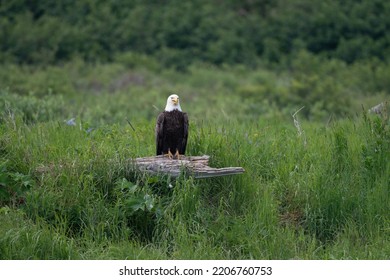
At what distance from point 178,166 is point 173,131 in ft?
1.49

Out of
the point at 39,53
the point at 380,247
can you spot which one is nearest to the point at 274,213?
the point at 380,247

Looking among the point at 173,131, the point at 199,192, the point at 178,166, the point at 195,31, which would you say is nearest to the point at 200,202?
the point at 199,192

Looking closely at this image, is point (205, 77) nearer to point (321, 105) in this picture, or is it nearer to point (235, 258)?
point (321, 105)

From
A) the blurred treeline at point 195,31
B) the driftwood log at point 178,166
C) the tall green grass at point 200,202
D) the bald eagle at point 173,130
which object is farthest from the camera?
the blurred treeline at point 195,31

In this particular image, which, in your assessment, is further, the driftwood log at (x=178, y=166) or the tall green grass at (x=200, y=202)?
the driftwood log at (x=178, y=166)

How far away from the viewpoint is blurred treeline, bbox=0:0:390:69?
86.0 ft

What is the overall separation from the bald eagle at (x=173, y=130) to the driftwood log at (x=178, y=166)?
0.69 ft

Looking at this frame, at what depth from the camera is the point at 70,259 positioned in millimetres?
6883

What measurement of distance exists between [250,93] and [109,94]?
3719 mm

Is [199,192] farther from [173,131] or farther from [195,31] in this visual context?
[195,31]

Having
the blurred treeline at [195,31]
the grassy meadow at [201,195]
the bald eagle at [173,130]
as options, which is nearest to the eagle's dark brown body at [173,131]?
the bald eagle at [173,130]

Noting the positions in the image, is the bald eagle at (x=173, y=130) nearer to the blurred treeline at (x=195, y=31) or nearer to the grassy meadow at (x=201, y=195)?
the grassy meadow at (x=201, y=195)

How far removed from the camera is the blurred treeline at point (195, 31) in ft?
86.0

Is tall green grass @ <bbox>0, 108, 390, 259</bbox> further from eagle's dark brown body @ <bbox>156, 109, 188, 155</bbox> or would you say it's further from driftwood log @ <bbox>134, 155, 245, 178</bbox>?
eagle's dark brown body @ <bbox>156, 109, 188, 155</bbox>
